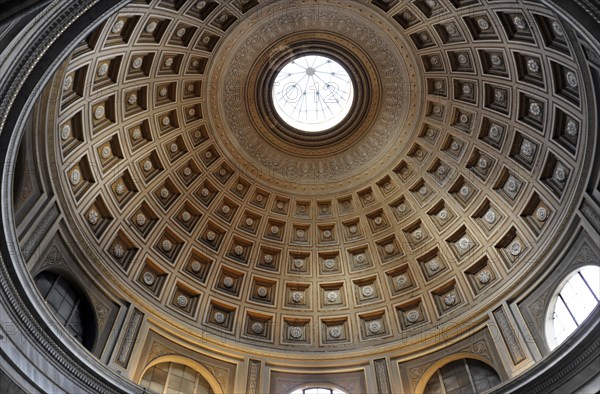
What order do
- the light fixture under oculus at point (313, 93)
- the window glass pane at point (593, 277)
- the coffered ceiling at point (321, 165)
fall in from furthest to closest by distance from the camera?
1. the light fixture under oculus at point (313, 93)
2. the coffered ceiling at point (321, 165)
3. the window glass pane at point (593, 277)

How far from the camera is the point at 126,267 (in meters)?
19.8

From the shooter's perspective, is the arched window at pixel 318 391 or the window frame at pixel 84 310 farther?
the arched window at pixel 318 391

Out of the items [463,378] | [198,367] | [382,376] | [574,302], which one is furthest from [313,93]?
[574,302]

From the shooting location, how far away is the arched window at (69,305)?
16391 mm

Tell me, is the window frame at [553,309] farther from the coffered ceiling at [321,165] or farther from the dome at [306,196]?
the coffered ceiling at [321,165]

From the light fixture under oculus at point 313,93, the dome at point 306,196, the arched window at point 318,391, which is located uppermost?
the light fixture under oculus at point 313,93

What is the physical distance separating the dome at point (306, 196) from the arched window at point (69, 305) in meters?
0.07

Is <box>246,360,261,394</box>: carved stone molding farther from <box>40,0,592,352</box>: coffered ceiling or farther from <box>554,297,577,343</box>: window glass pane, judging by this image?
<box>554,297,577,343</box>: window glass pane

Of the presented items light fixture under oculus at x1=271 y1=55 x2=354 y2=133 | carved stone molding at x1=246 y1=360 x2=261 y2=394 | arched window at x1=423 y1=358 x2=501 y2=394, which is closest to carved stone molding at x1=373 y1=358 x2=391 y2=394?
arched window at x1=423 y1=358 x2=501 y2=394

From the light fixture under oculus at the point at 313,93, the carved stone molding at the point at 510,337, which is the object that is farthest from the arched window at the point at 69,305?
the carved stone molding at the point at 510,337

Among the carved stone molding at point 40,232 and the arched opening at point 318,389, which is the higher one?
the carved stone molding at point 40,232

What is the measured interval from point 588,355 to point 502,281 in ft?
17.7

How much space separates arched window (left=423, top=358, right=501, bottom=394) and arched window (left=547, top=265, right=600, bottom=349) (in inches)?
102

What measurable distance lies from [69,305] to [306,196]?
37.9 feet
